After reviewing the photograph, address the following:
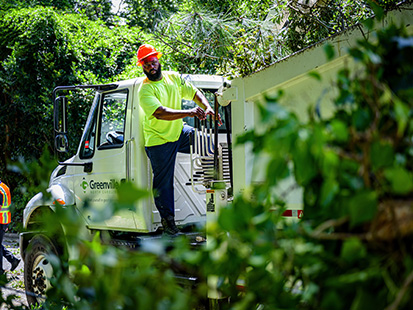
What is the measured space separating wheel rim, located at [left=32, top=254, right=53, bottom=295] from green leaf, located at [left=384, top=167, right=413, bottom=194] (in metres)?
4.68

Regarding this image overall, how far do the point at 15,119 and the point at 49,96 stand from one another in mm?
1888

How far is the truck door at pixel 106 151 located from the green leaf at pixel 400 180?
3.95 metres

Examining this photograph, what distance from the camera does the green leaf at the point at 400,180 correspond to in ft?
2.86

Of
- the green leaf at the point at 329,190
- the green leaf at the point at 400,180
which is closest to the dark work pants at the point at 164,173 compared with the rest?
the green leaf at the point at 329,190

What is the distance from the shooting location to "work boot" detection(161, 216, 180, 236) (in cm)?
449

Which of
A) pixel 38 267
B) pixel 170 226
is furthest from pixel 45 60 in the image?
pixel 170 226

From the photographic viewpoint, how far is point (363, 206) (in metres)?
0.90

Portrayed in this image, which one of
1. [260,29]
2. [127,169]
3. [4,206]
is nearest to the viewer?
[127,169]

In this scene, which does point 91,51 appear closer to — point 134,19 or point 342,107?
point 134,19

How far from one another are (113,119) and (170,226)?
1260mm

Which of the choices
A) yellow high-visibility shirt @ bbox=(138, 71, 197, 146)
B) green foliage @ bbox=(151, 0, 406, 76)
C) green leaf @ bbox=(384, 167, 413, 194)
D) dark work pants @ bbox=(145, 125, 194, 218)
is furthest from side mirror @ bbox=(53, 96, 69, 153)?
green leaf @ bbox=(384, 167, 413, 194)

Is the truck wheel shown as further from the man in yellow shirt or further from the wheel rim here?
the man in yellow shirt

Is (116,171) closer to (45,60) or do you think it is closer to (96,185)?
(96,185)

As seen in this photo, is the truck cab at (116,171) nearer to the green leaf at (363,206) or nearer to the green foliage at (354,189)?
the green foliage at (354,189)
